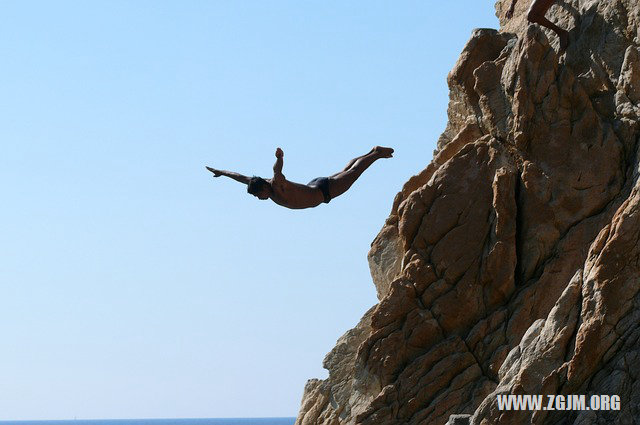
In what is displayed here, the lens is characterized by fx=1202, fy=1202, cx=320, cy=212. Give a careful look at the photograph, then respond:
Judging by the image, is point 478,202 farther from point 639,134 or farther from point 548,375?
point 548,375

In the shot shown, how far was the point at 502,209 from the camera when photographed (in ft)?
78.1

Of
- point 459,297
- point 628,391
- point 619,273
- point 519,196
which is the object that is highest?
point 519,196

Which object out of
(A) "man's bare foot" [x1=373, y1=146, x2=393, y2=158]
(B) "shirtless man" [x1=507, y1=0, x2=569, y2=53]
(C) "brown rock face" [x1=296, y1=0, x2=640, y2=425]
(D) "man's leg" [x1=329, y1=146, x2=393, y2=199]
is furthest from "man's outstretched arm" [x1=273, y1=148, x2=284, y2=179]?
(B) "shirtless man" [x1=507, y1=0, x2=569, y2=53]

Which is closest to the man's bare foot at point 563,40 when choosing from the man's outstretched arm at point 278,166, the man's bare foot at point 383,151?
the man's bare foot at point 383,151

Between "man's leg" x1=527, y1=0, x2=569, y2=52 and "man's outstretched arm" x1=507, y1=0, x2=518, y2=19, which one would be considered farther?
"man's outstretched arm" x1=507, y1=0, x2=518, y2=19

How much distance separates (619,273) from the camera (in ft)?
59.8

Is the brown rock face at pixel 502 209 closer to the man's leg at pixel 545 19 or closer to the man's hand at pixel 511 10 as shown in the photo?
the man's leg at pixel 545 19

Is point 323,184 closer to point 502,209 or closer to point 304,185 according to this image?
point 304,185

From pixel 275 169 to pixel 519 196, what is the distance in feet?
17.5

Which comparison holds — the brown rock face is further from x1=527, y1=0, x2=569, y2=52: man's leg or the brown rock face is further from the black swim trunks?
the black swim trunks

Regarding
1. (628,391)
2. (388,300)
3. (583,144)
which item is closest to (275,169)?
(388,300)

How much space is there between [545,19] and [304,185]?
19.7 feet

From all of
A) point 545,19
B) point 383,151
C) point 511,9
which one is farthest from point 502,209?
point 511,9

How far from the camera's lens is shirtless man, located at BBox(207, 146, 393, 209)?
21797mm
